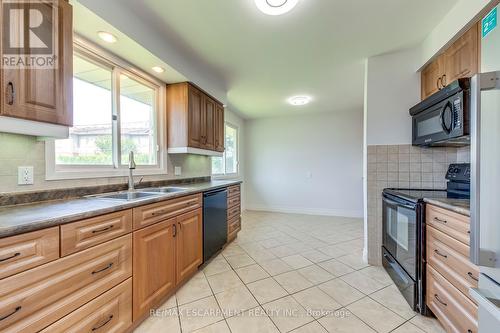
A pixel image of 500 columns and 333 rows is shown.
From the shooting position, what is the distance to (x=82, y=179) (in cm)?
176

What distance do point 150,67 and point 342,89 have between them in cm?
290

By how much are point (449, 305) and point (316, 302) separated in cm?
88

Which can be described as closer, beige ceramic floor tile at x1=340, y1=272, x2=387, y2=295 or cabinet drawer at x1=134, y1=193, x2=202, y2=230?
cabinet drawer at x1=134, y1=193, x2=202, y2=230

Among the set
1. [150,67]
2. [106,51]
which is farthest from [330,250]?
[106,51]

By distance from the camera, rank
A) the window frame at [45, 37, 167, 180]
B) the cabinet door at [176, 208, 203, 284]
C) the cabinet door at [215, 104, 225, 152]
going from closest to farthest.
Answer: the window frame at [45, 37, 167, 180]
the cabinet door at [176, 208, 203, 284]
the cabinet door at [215, 104, 225, 152]

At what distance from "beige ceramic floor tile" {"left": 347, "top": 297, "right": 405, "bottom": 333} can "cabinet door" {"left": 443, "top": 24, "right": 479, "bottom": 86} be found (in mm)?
1908

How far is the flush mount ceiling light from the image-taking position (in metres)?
1.63

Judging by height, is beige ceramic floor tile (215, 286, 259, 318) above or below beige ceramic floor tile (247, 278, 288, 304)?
above

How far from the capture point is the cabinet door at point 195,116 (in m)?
2.77

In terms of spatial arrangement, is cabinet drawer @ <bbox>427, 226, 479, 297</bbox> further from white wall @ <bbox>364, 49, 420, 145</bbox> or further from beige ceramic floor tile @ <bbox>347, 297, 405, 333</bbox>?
white wall @ <bbox>364, 49, 420, 145</bbox>

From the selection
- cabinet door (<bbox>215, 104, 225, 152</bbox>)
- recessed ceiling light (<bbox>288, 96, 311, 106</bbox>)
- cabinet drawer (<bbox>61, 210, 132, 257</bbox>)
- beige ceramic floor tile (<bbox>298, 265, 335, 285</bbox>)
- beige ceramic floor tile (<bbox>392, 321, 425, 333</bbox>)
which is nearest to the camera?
cabinet drawer (<bbox>61, 210, 132, 257</bbox>)

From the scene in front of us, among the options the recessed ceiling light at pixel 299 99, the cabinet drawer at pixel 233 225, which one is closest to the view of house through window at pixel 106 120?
the cabinet drawer at pixel 233 225

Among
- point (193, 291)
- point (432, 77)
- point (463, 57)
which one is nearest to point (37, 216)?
point (193, 291)

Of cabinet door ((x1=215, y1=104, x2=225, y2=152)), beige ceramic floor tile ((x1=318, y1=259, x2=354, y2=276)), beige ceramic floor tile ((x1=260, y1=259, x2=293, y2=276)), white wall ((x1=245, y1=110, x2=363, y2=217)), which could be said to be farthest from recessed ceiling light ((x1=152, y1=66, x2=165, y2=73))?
white wall ((x1=245, y1=110, x2=363, y2=217))
